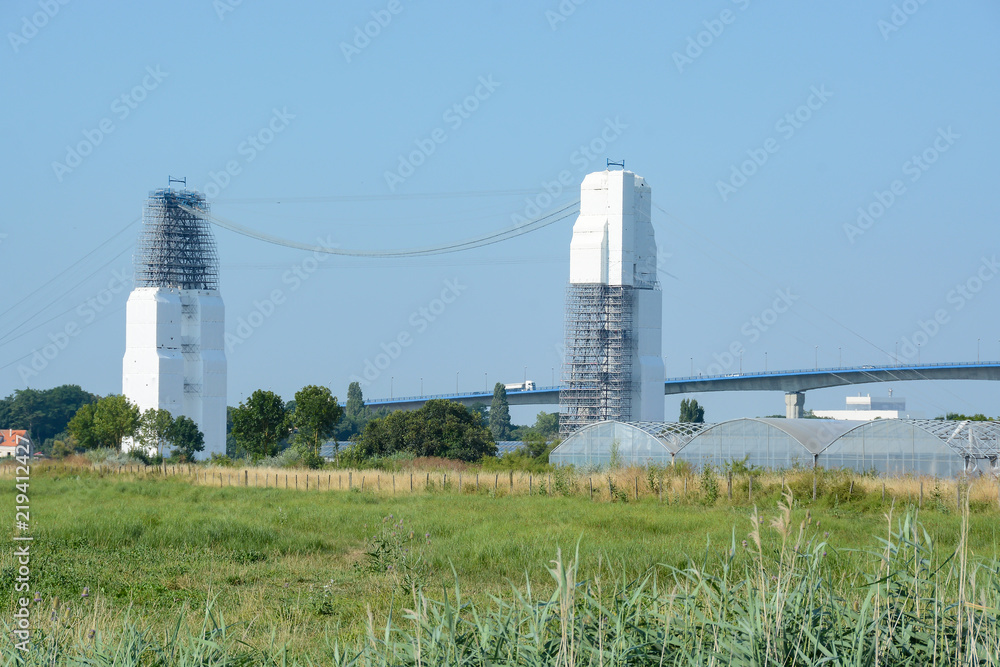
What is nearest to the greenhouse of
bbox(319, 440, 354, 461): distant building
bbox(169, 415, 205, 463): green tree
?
bbox(319, 440, 354, 461): distant building

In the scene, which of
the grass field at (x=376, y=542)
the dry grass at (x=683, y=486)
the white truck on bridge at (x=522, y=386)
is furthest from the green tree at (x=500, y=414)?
the grass field at (x=376, y=542)

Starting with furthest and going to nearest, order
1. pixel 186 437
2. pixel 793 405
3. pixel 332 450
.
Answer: pixel 793 405
pixel 186 437
pixel 332 450

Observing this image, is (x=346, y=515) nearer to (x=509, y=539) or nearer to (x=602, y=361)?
(x=509, y=539)

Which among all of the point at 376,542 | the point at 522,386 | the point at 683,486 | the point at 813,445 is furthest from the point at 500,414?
the point at 376,542

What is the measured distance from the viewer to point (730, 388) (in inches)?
3735

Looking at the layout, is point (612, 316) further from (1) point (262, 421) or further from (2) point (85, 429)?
(2) point (85, 429)

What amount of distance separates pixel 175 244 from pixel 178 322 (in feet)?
20.1

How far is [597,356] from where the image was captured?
6762 cm

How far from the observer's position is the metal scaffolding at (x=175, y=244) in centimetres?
7762

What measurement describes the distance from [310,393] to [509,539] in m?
38.9

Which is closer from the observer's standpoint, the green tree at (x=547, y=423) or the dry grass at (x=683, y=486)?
the dry grass at (x=683, y=486)

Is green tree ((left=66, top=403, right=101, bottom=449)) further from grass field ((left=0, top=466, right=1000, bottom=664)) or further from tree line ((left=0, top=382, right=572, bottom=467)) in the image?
grass field ((left=0, top=466, right=1000, bottom=664))

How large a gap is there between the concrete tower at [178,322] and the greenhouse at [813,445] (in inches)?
1771

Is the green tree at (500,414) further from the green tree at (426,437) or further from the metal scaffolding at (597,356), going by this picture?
the green tree at (426,437)
